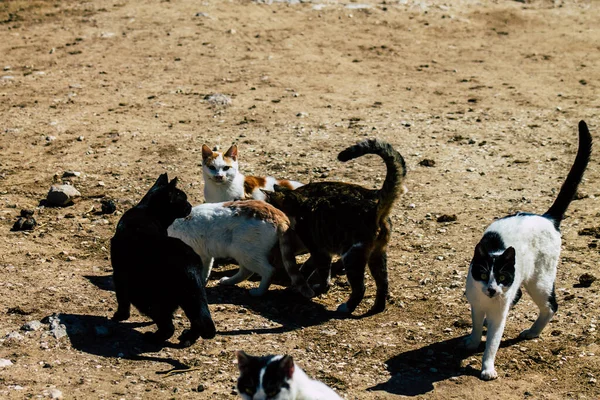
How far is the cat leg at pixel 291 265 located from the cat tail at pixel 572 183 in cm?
223

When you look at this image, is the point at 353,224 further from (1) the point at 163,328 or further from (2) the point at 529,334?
(1) the point at 163,328

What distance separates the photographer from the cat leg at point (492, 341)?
664 centimetres

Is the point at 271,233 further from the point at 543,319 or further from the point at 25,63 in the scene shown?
the point at 25,63

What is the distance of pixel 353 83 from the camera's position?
1433 centimetres

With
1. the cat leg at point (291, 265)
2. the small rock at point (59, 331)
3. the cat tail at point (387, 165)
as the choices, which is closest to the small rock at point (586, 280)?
the cat tail at point (387, 165)

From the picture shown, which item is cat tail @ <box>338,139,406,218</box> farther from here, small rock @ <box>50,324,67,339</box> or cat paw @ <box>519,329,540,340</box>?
small rock @ <box>50,324,67,339</box>

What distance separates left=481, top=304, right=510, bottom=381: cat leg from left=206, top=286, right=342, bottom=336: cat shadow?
152 cm

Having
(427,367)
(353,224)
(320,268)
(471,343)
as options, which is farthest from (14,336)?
(471,343)

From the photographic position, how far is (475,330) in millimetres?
7008

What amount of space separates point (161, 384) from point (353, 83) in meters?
8.99

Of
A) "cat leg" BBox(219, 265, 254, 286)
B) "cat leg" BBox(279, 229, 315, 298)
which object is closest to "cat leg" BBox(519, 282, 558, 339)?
"cat leg" BBox(279, 229, 315, 298)

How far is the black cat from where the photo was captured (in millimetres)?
6535

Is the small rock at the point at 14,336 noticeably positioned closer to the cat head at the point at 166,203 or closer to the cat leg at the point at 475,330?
the cat head at the point at 166,203

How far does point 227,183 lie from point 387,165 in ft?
8.28
